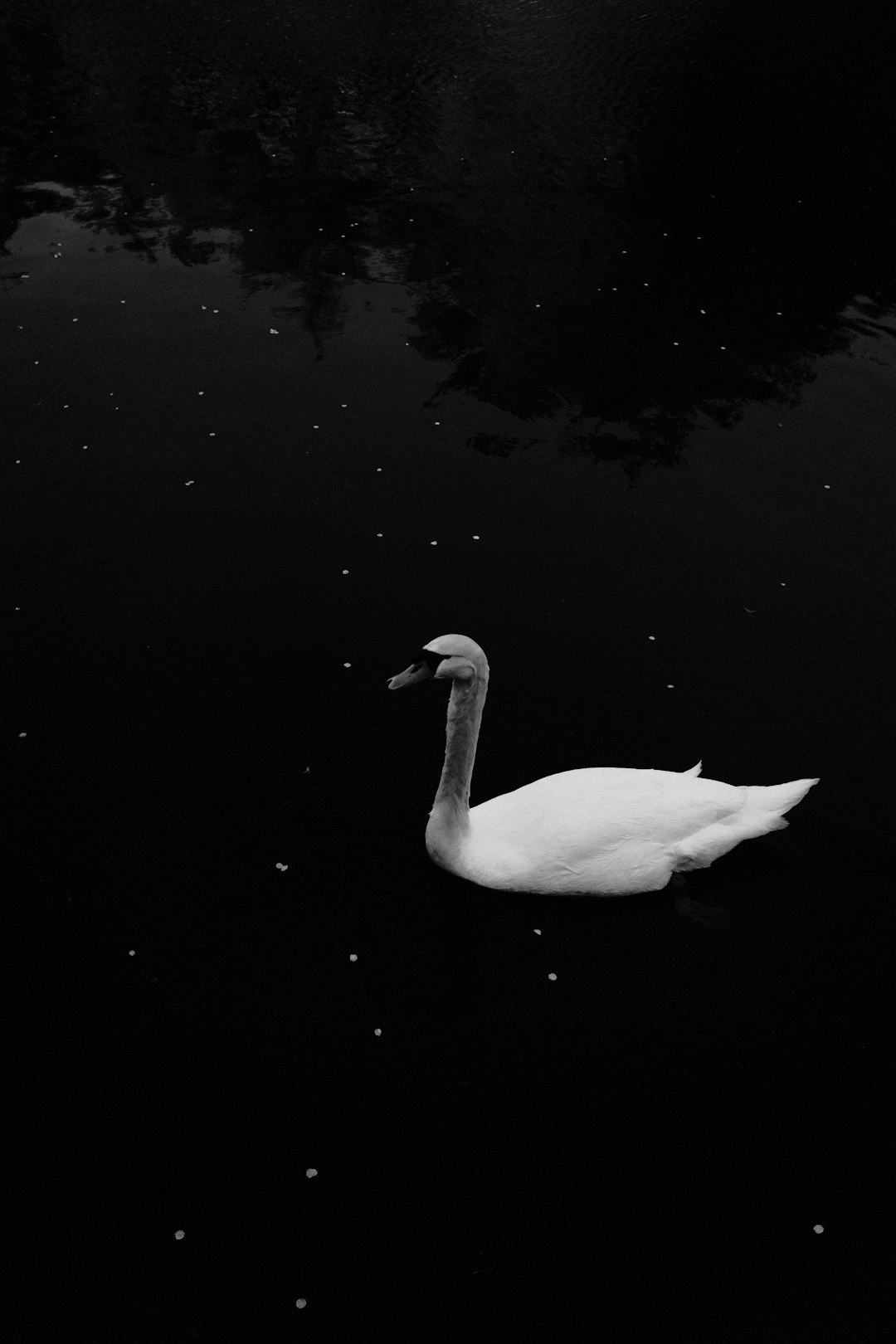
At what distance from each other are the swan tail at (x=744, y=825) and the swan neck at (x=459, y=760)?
140 cm

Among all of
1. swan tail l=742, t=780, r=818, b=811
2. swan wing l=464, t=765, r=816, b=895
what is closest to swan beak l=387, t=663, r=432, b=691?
swan wing l=464, t=765, r=816, b=895

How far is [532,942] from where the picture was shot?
625 centimetres

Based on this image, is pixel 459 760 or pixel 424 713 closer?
pixel 459 760

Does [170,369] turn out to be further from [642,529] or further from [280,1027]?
[280,1027]

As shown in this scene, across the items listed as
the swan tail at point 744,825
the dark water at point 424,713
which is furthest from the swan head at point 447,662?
the swan tail at point 744,825

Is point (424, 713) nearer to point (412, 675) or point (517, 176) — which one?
point (412, 675)

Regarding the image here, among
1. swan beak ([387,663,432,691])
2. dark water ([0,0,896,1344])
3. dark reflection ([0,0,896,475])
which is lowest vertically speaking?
dark water ([0,0,896,1344])

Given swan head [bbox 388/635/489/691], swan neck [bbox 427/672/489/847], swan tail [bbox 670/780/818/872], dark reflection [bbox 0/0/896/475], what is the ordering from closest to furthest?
swan head [bbox 388/635/489/691], swan neck [bbox 427/672/489/847], swan tail [bbox 670/780/818/872], dark reflection [bbox 0/0/896/475]

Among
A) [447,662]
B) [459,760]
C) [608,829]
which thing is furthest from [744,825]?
[447,662]

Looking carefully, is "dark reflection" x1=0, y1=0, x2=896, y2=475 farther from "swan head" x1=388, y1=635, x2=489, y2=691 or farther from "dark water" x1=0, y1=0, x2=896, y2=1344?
"swan head" x1=388, y1=635, x2=489, y2=691

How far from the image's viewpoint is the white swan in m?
6.11

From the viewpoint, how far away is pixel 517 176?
629 inches

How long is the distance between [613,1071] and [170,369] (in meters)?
9.04

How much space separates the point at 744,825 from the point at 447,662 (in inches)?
90.7
